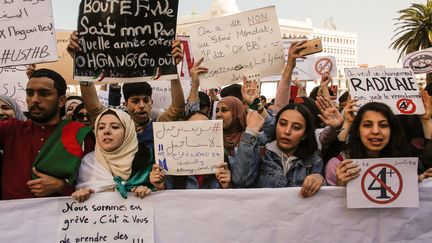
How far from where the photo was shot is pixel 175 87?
153 inches

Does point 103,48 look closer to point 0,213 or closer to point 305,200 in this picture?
point 0,213

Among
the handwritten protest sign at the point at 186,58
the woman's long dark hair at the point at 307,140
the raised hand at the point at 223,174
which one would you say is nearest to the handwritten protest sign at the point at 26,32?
the raised hand at the point at 223,174

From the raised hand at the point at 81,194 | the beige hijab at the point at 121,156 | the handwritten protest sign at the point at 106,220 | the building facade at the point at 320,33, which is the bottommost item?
the handwritten protest sign at the point at 106,220

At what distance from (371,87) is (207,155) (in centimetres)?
133

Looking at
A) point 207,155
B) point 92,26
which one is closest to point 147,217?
point 207,155

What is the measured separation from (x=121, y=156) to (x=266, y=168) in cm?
90

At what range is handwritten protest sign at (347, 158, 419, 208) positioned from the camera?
2.89 metres

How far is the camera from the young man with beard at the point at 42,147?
3.04 metres

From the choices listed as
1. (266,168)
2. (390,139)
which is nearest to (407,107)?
(390,139)

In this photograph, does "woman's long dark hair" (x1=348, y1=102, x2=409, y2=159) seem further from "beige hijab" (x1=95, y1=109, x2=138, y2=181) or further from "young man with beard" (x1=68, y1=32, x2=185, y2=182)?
"beige hijab" (x1=95, y1=109, x2=138, y2=181)

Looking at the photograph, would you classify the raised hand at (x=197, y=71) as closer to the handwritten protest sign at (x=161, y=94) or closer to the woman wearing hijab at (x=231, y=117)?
the woman wearing hijab at (x=231, y=117)

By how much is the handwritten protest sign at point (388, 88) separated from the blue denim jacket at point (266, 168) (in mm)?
648

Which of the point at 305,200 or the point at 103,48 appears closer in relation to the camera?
the point at 305,200

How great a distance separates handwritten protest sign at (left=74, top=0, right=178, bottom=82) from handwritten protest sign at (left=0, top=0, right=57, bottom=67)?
0.85ft
